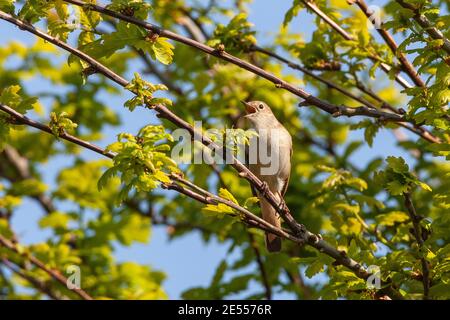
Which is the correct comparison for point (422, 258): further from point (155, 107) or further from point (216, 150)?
point (155, 107)

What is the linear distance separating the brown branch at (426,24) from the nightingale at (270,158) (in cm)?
206

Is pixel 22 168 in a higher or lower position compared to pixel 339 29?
higher

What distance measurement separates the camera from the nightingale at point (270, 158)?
6.74m

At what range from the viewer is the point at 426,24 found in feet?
15.6

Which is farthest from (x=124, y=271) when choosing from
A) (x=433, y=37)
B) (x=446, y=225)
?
(x=433, y=37)

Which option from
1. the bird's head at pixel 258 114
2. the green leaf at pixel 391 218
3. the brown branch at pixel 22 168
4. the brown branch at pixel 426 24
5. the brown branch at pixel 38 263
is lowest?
the green leaf at pixel 391 218

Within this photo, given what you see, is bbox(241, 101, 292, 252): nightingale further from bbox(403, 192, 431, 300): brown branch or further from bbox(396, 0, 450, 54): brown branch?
bbox(396, 0, 450, 54): brown branch

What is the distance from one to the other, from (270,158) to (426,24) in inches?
92.8

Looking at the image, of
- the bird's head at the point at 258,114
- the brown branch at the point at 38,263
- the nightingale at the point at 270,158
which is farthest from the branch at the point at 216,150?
the brown branch at the point at 38,263

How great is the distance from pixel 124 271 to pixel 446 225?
15.5ft

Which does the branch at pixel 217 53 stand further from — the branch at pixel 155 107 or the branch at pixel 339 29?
the branch at pixel 339 29

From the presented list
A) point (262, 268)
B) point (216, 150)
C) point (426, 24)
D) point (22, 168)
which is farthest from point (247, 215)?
point (22, 168)

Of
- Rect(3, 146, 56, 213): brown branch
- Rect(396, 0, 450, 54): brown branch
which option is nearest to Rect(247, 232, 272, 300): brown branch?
Rect(396, 0, 450, 54): brown branch

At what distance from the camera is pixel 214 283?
755 centimetres
